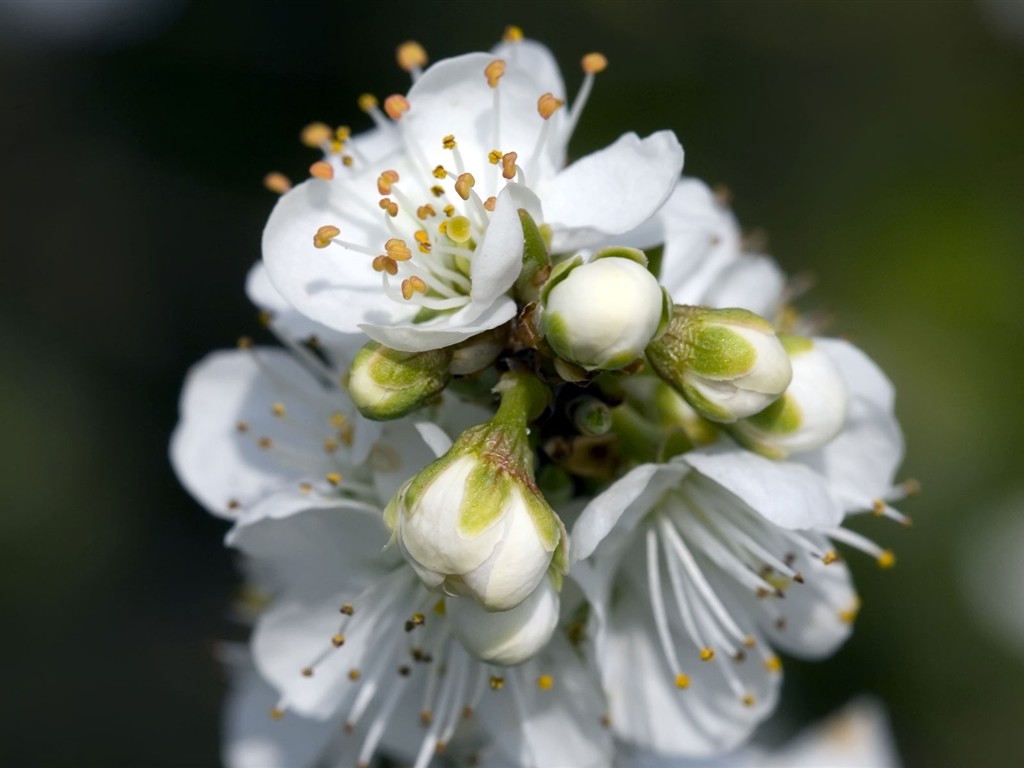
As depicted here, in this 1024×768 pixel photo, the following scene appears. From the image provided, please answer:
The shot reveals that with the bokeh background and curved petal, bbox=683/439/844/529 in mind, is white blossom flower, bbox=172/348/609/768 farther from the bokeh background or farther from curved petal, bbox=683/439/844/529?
the bokeh background

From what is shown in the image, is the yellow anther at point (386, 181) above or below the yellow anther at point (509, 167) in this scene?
below

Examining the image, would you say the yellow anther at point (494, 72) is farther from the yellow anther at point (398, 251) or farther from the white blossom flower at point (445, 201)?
the yellow anther at point (398, 251)

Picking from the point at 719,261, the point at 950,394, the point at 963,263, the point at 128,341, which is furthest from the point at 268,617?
the point at 128,341

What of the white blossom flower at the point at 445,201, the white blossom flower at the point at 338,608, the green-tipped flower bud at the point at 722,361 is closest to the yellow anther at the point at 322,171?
the white blossom flower at the point at 445,201

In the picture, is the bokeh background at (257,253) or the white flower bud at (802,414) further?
the bokeh background at (257,253)

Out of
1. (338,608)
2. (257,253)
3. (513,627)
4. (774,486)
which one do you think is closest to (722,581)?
(774,486)

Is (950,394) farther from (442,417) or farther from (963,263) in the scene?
(442,417)
